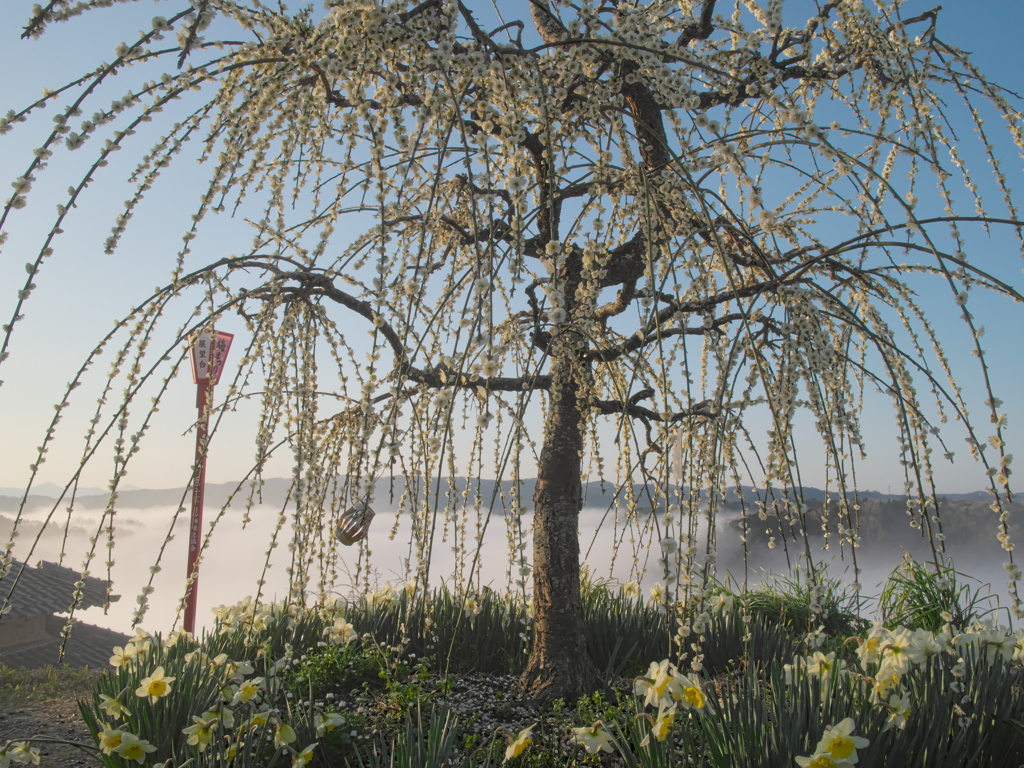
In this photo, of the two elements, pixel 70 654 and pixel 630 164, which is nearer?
pixel 630 164

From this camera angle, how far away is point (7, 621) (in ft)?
15.3

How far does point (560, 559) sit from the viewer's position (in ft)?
9.41

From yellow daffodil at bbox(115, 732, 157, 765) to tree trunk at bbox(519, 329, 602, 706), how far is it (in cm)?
147

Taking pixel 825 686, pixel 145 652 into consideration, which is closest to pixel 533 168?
pixel 825 686

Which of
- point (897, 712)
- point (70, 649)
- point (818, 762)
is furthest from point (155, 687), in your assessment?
point (70, 649)

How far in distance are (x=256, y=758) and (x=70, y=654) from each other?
400cm

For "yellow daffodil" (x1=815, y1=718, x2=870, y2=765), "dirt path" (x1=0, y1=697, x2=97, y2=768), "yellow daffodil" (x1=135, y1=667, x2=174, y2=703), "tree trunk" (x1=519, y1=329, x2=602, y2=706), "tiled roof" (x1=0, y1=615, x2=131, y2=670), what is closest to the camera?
"yellow daffodil" (x1=815, y1=718, x2=870, y2=765)

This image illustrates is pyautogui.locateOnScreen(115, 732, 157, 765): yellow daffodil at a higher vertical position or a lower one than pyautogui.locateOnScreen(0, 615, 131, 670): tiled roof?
higher

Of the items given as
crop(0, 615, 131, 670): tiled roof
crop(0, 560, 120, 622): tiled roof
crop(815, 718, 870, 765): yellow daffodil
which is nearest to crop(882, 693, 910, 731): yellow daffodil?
crop(815, 718, 870, 765): yellow daffodil

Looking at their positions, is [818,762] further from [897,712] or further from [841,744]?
[897,712]

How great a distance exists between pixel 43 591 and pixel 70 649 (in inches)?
24.1

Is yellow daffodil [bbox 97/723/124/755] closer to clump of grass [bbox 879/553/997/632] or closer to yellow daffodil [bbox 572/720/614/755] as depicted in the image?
yellow daffodil [bbox 572/720/614/755]

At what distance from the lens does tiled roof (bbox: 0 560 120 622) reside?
15.5 feet

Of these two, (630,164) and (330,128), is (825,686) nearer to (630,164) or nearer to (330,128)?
(630,164)
